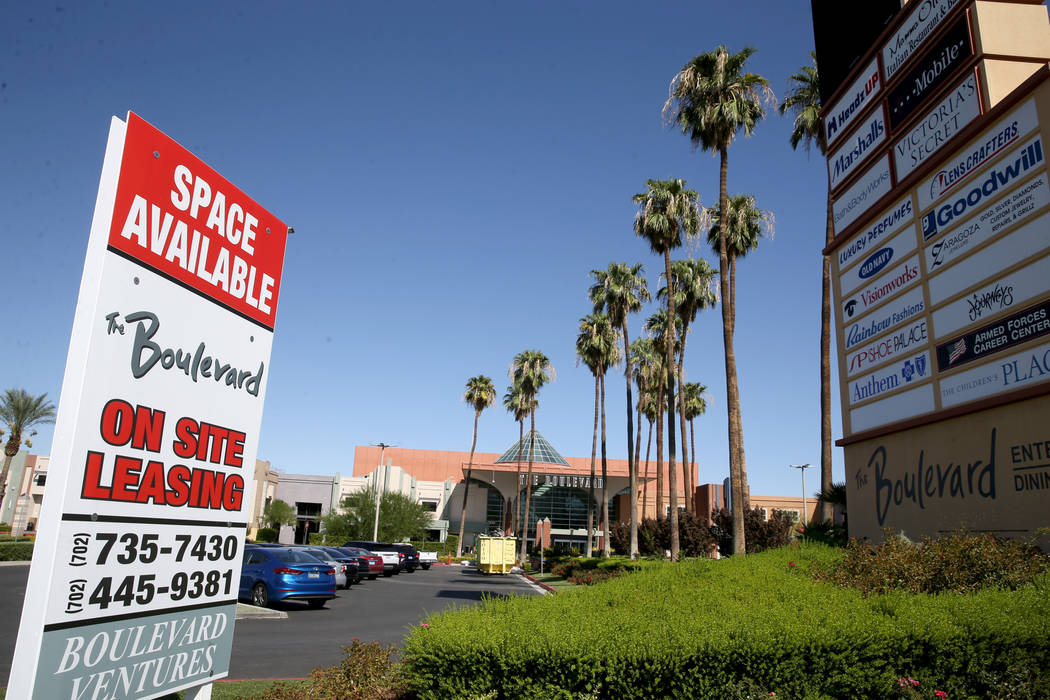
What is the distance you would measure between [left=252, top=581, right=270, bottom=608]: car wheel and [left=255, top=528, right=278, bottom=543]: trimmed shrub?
3974 centimetres

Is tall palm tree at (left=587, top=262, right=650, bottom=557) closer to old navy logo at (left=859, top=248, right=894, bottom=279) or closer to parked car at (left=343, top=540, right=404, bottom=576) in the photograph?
parked car at (left=343, top=540, right=404, bottom=576)

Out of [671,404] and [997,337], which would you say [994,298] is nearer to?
[997,337]

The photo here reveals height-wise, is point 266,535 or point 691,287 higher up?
point 691,287

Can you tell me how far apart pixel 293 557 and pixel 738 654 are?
14737mm

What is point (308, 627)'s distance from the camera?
46.0 ft

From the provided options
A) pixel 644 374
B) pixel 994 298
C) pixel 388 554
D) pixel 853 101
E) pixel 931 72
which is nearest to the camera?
pixel 994 298

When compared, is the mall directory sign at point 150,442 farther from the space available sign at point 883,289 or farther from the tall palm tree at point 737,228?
the tall palm tree at point 737,228

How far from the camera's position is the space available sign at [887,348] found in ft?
40.1

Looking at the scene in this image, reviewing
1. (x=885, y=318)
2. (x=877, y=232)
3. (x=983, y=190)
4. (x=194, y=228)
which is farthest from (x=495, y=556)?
(x=194, y=228)

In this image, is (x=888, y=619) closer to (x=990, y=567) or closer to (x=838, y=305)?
(x=990, y=567)

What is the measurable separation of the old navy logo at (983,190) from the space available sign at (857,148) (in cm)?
253

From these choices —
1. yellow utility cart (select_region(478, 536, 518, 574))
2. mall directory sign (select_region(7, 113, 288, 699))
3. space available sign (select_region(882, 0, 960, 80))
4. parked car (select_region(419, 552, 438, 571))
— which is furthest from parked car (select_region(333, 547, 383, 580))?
mall directory sign (select_region(7, 113, 288, 699))

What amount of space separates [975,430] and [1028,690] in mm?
5799

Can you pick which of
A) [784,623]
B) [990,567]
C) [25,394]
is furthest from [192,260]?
[25,394]
